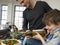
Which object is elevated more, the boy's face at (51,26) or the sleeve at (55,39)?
the boy's face at (51,26)

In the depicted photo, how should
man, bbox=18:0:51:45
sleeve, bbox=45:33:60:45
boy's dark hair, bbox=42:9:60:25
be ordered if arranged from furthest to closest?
1. man, bbox=18:0:51:45
2. boy's dark hair, bbox=42:9:60:25
3. sleeve, bbox=45:33:60:45

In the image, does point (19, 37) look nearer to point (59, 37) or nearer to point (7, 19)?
point (59, 37)

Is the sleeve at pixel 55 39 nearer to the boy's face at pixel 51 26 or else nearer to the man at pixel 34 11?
the boy's face at pixel 51 26

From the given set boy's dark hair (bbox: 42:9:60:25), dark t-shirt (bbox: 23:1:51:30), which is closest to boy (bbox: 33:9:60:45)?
boy's dark hair (bbox: 42:9:60:25)

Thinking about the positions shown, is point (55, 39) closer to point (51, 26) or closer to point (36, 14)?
point (51, 26)

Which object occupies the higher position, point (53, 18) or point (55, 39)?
point (53, 18)

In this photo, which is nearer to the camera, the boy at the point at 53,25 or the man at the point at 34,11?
the boy at the point at 53,25

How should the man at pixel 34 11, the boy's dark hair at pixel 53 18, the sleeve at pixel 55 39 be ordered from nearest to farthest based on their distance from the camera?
the sleeve at pixel 55 39
the boy's dark hair at pixel 53 18
the man at pixel 34 11

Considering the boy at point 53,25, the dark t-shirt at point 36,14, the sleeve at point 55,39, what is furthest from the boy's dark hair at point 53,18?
the dark t-shirt at point 36,14

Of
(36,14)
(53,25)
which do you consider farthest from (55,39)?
(36,14)

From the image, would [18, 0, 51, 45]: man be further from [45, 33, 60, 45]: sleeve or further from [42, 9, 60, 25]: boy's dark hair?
[45, 33, 60, 45]: sleeve

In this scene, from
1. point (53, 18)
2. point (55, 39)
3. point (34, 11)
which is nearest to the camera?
point (55, 39)

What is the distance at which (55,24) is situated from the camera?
4.56 ft

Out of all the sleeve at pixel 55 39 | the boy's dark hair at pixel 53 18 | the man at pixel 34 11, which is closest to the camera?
the sleeve at pixel 55 39
